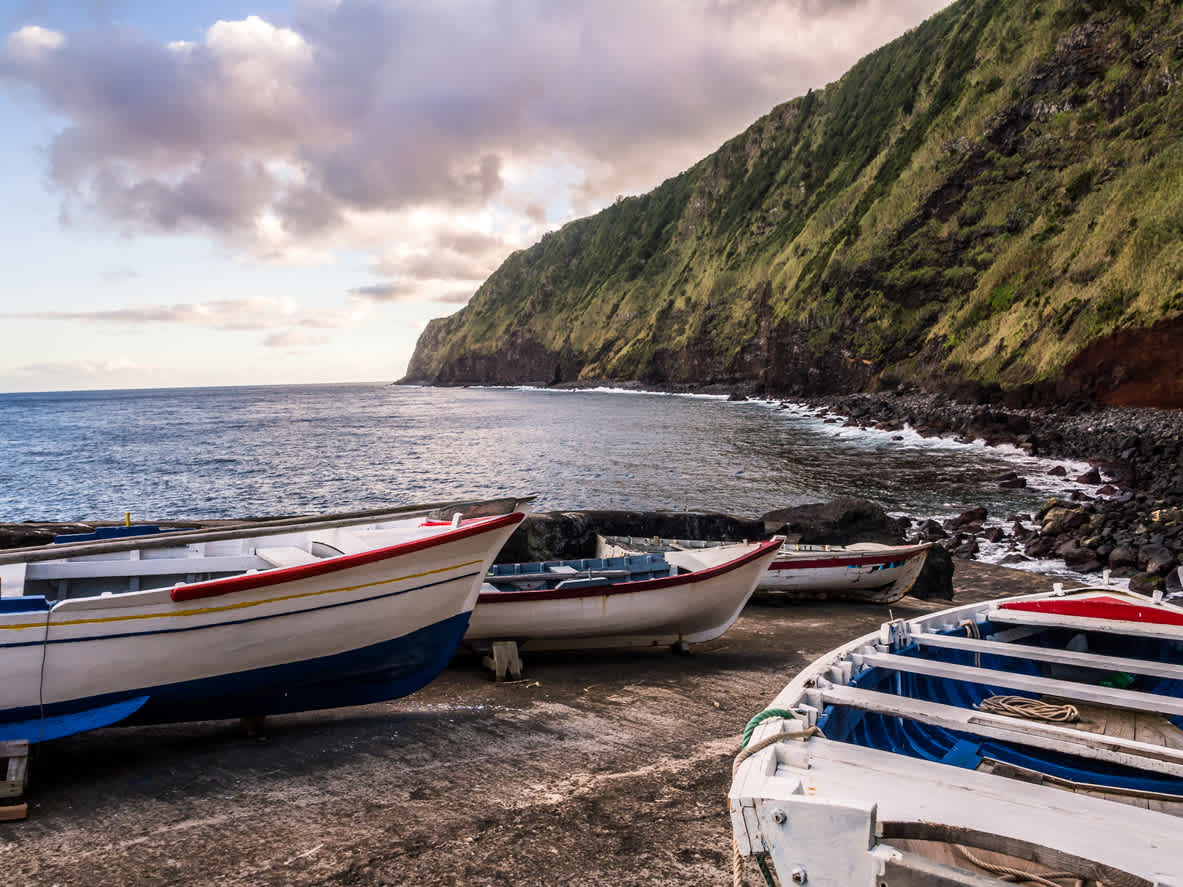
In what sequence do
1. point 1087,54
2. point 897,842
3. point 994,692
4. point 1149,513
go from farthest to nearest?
point 1087,54, point 1149,513, point 994,692, point 897,842

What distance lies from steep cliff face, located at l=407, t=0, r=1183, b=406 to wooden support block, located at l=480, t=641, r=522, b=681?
34.1 meters

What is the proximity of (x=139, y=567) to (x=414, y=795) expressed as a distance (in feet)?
12.4

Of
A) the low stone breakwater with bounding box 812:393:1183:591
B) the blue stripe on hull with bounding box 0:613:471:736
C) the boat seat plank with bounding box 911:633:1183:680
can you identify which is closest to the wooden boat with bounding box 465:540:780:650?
the blue stripe on hull with bounding box 0:613:471:736

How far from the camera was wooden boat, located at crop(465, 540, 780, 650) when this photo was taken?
8898mm

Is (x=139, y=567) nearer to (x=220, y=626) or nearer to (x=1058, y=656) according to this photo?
(x=220, y=626)

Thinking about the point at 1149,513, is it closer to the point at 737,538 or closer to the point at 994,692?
the point at 737,538

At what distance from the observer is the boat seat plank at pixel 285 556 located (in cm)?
743

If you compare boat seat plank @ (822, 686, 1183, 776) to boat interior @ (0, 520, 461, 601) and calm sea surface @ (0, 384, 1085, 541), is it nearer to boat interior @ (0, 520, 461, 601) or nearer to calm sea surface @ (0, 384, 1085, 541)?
boat interior @ (0, 520, 461, 601)

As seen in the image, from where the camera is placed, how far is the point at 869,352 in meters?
68.1

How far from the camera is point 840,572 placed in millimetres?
13633

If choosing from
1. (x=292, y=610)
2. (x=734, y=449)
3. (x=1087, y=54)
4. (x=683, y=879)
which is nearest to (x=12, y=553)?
(x=292, y=610)

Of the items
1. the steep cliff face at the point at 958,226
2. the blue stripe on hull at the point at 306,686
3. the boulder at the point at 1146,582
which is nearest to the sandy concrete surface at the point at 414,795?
the blue stripe on hull at the point at 306,686

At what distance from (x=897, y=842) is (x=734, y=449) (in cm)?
4048

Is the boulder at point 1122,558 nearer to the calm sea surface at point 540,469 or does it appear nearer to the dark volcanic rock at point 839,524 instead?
the dark volcanic rock at point 839,524
